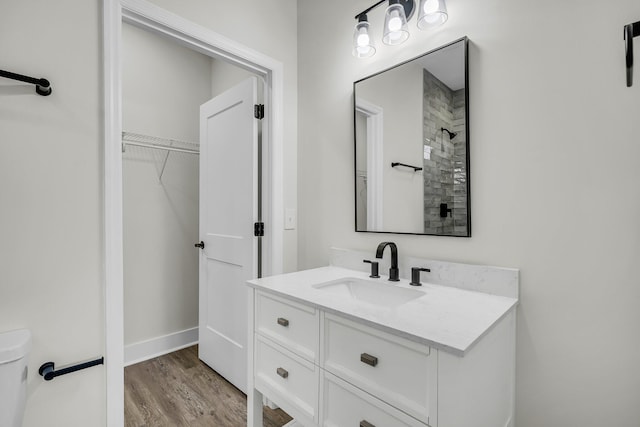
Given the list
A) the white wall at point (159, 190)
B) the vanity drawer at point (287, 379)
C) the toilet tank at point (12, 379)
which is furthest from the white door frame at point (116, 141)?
the white wall at point (159, 190)

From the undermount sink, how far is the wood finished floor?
0.91 meters

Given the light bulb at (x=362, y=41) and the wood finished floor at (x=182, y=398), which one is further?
the wood finished floor at (x=182, y=398)

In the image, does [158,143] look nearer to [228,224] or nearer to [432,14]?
[228,224]

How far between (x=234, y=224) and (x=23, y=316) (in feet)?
3.66

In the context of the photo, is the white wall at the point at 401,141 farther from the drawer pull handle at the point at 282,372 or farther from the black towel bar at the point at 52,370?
the black towel bar at the point at 52,370

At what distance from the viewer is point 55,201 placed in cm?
119

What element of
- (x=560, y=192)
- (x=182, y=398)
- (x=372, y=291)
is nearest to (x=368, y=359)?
(x=372, y=291)

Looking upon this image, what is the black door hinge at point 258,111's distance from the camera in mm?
1955

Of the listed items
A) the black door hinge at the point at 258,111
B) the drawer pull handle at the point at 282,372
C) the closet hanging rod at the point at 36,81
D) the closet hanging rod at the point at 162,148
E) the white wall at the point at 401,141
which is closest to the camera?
the closet hanging rod at the point at 36,81

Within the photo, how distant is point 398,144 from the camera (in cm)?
155

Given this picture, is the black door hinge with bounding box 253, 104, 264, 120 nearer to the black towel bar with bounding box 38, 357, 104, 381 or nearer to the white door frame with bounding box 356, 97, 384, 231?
the white door frame with bounding box 356, 97, 384, 231

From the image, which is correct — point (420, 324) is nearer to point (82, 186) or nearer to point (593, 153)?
point (593, 153)

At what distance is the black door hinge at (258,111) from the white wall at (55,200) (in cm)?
84

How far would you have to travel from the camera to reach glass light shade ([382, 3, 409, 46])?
1393 millimetres
